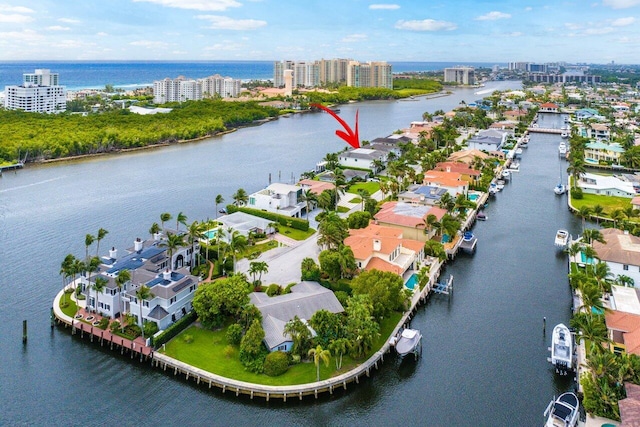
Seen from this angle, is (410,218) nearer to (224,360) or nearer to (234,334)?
(234,334)

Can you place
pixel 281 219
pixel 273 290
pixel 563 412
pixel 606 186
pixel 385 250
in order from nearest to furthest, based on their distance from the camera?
1. pixel 563 412
2. pixel 273 290
3. pixel 385 250
4. pixel 281 219
5. pixel 606 186

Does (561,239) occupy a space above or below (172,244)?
below

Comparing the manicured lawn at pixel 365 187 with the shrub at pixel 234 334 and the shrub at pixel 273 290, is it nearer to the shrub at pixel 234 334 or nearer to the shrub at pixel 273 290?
the shrub at pixel 273 290

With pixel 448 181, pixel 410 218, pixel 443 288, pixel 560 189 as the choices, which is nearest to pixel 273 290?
pixel 443 288

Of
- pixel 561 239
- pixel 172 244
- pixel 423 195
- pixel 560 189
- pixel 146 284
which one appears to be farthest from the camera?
pixel 560 189

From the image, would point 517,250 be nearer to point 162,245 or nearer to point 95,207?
point 162,245

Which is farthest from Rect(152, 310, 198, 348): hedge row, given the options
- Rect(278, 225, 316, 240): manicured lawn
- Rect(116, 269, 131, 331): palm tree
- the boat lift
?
the boat lift

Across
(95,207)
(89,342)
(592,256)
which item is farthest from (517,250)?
(95,207)
